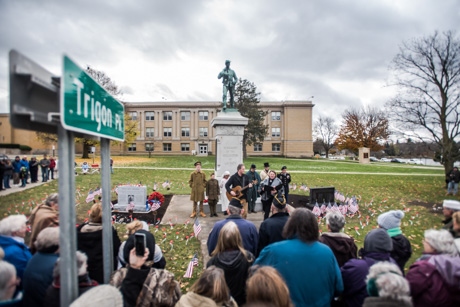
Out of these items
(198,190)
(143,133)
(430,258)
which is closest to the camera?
(430,258)

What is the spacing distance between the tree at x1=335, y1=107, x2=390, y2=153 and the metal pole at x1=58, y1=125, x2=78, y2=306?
57.1m

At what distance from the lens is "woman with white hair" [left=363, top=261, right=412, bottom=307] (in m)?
1.96

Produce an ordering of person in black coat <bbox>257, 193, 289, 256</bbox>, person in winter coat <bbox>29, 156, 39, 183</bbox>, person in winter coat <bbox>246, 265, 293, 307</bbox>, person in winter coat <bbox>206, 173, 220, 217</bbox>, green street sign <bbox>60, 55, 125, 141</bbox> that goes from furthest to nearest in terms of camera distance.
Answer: person in winter coat <bbox>29, 156, 39, 183</bbox> → person in winter coat <bbox>206, 173, 220, 217</bbox> → person in black coat <bbox>257, 193, 289, 256</bbox> → person in winter coat <bbox>246, 265, 293, 307</bbox> → green street sign <bbox>60, 55, 125, 141</bbox>

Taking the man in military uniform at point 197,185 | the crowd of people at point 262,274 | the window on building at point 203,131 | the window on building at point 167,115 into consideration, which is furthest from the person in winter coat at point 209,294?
the window on building at point 167,115

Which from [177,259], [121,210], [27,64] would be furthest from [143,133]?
[27,64]

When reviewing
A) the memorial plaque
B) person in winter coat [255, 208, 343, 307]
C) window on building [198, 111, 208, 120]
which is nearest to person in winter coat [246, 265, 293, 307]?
person in winter coat [255, 208, 343, 307]

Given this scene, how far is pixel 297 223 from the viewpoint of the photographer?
2.63 m

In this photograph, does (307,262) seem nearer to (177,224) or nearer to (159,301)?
(159,301)

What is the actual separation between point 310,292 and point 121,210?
9191 millimetres

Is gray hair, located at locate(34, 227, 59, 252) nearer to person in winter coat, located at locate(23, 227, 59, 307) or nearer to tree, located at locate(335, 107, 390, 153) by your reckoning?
person in winter coat, located at locate(23, 227, 59, 307)

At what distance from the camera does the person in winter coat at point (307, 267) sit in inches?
95.6

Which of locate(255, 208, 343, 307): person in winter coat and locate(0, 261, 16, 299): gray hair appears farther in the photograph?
locate(255, 208, 343, 307): person in winter coat

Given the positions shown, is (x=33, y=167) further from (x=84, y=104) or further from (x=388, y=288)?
Answer: (x=388, y=288)

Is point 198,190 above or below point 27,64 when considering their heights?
below
